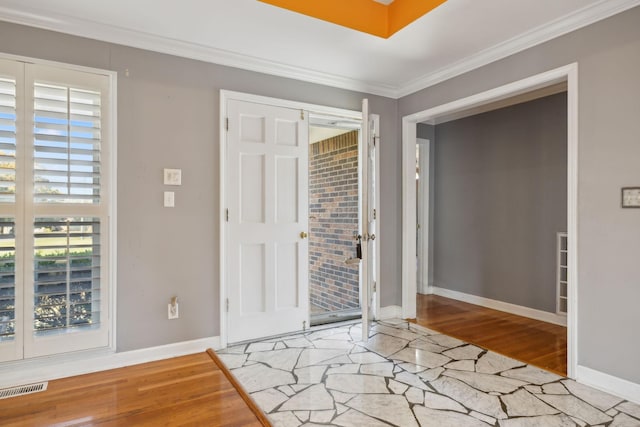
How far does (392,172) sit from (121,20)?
2.74 metres

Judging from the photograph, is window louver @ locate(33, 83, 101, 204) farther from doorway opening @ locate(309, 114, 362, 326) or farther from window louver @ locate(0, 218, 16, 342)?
doorway opening @ locate(309, 114, 362, 326)

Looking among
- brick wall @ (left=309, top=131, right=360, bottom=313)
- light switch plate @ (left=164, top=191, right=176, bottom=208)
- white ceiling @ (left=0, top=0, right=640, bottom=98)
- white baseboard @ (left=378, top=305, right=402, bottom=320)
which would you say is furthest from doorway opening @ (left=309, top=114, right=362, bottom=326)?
light switch plate @ (left=164, top=191, right=176, bottom=208)

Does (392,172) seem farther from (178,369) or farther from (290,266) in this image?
(178,369)

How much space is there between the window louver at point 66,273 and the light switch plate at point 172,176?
0.56 meters

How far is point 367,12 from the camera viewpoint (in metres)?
2.69

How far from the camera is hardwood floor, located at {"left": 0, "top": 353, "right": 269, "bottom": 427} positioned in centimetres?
205

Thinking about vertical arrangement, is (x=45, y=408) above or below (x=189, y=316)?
below

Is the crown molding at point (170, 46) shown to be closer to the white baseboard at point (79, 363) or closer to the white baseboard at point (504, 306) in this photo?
the white baseboard at point (79, 363)

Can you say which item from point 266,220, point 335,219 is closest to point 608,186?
point 266,220

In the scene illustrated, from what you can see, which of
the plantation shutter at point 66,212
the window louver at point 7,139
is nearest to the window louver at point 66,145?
the plantation shutter at point 66,212

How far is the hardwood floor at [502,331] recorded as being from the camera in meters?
2.95

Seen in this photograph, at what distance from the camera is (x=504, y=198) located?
4387 mm

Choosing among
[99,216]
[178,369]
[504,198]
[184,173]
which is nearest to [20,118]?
[99,216]

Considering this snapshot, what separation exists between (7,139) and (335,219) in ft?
10.7
